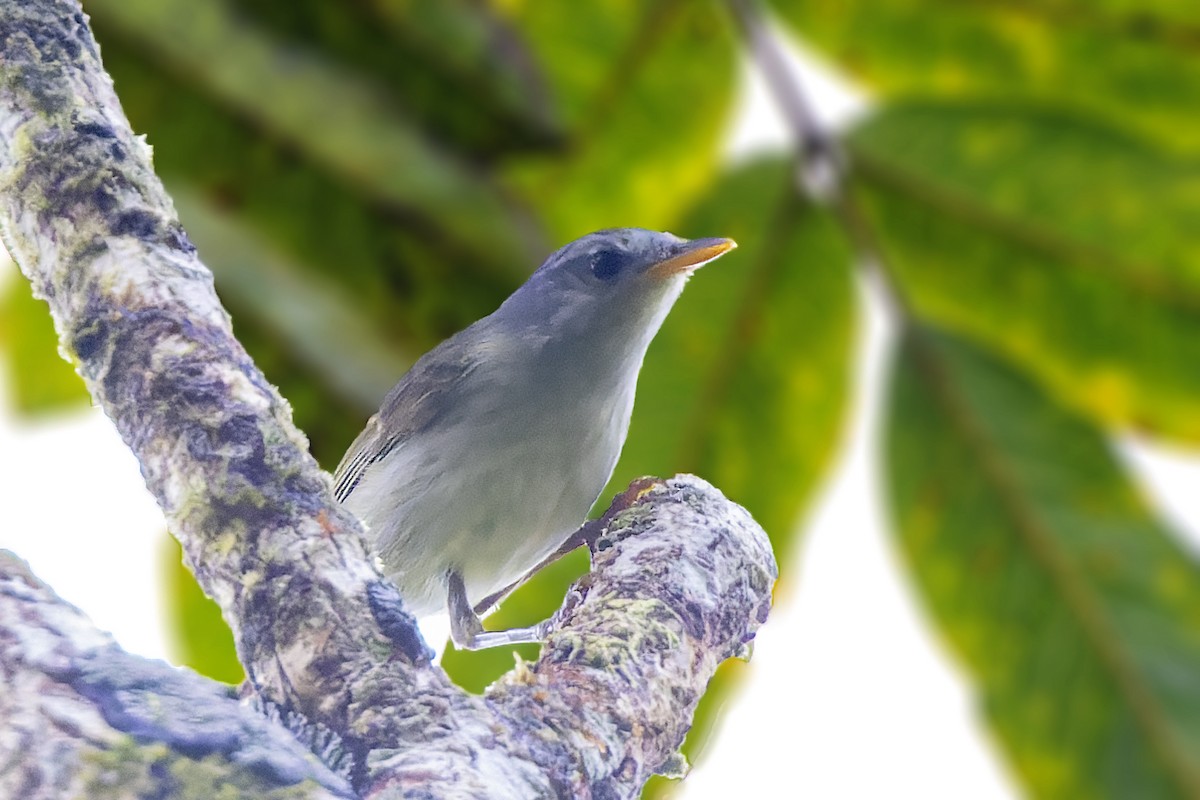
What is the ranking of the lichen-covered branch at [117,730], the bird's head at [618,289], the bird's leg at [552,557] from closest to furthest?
1. the lichen-covered branch at [117,730]
2. the bird's leg at [552,557]
3. the bird's head at [618,289]

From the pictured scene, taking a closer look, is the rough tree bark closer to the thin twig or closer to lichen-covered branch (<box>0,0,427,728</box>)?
lichen-covered branch (<box>0,0,427,728</box>)

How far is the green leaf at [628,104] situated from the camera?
3221mm

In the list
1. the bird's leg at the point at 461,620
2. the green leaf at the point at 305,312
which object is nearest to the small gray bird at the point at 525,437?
the bird's leg at the point at 461,620

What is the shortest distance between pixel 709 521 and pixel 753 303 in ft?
5.38

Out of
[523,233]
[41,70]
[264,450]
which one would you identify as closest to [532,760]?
[264,450]

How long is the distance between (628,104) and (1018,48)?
0.94 metres

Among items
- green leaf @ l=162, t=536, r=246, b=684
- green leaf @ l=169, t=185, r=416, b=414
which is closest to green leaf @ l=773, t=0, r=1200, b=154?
green leaf @ l=169, t=185, r=416, b=414

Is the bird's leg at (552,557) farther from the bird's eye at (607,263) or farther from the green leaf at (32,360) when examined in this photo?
the green leaf at (32,360)

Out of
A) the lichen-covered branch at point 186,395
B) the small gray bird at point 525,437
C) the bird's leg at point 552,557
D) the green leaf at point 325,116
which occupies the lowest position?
the lichen-covered branch at point 186,395

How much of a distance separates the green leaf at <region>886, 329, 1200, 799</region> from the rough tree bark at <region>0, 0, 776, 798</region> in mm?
1857

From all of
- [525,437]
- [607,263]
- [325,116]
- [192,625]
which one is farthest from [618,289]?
[192,625]

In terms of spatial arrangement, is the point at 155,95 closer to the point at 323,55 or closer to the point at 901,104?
the point at 323,55

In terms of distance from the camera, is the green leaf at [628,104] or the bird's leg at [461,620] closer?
the bird's leg at [461,620]

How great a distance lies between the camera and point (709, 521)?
151cm
